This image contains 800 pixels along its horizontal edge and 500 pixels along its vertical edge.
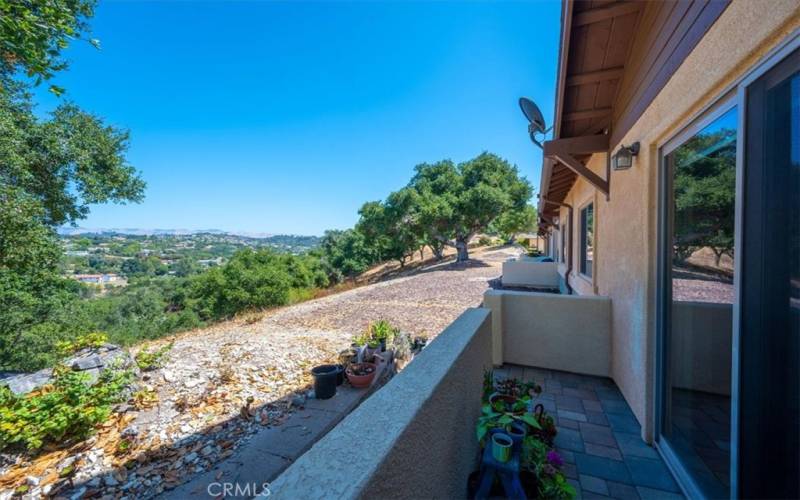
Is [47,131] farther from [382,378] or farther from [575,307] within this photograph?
[575,307]

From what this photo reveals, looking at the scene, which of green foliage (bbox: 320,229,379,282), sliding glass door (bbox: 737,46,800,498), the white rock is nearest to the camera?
sliding glass door (bbox: 737,46,800,498)

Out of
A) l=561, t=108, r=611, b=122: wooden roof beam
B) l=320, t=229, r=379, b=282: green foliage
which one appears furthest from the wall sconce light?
l=320, t=229, r=379, b=282: green foliage

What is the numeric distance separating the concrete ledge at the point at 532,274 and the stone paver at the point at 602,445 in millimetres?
6785

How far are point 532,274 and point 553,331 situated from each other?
676 cm

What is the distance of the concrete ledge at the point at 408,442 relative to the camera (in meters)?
0.78

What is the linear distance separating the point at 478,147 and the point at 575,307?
1856 centimetres

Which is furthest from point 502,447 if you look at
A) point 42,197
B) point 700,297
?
point 42,197

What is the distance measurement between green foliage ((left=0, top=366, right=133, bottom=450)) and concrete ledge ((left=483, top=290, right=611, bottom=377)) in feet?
15.7

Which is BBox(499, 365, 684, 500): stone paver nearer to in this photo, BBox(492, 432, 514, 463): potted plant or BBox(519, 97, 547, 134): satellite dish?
BBox(492, 432, 514, 463): potted plant

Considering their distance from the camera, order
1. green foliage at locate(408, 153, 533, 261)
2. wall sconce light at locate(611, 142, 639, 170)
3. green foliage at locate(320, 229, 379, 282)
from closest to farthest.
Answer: wall sconce light at locate(611, 142, 639, 170) → green foliage at locate(408, 153, 533, 261) → green foliage at locate(320, 229, 379, 282)

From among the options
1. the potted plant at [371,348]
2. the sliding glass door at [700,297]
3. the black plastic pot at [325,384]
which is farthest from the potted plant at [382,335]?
the sliding glass door at [700,297]

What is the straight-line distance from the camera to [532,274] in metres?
10.1

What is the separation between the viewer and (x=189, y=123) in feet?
49.2

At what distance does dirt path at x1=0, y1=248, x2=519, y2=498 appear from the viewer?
2.65 metres
